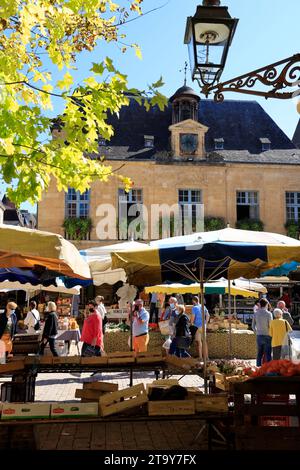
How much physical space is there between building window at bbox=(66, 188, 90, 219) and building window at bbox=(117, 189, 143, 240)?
1820mm

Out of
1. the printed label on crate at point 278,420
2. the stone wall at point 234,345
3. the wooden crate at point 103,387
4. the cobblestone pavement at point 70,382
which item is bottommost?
the cobblestone pavement at point 70,382

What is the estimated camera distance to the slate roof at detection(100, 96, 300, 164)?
28.5 metres

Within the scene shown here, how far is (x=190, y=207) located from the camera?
27.4 meters

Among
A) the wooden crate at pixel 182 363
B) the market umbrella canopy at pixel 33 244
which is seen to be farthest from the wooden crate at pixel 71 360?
the market umbrella canopy at pixel 33 244

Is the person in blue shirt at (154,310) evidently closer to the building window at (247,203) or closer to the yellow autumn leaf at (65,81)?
the building window at (247,203)

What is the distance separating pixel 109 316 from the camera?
18.1 metres

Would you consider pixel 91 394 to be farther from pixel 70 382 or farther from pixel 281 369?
pixel 70 382

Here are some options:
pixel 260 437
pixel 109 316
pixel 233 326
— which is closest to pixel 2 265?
pixel 260 437

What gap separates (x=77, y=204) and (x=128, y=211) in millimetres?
2840

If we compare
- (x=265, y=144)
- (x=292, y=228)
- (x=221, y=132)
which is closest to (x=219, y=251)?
(x=292, y=228)

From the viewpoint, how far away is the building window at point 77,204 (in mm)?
27109

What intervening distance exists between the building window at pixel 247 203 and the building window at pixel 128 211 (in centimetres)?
563

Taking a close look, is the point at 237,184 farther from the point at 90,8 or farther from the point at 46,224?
the point at 90,8

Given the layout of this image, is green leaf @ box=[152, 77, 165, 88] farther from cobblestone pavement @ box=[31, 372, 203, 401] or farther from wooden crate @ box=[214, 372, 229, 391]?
cobblestone pavement @ box=[31, 372, 203, 401]
